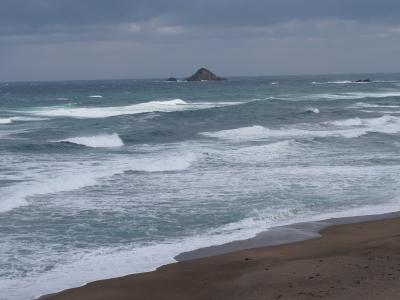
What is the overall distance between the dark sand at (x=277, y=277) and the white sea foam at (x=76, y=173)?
6495mm

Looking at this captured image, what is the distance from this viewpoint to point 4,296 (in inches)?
393

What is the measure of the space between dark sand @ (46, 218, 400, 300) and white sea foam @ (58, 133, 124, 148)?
58.6 feet

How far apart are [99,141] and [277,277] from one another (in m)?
20.9

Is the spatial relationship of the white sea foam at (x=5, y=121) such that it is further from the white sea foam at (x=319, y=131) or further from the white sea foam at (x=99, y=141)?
the white sea foam at (x=319, y=131)

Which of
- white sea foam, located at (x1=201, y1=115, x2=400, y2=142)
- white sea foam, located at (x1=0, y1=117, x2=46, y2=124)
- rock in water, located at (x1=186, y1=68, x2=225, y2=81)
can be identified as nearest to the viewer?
white sea foam, located at (x1=201, y1=115, x2=400, y2=142)

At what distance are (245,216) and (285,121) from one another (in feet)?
85.7

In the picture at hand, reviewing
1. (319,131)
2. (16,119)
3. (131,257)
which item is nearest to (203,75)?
(16,119)

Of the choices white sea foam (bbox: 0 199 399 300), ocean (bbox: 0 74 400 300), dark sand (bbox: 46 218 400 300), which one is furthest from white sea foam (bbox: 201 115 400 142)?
dark sand (bbox: 46 218 400 300)

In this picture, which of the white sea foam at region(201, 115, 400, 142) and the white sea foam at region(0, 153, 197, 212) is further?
the white sea foam at region(201, 115, 400, 142)

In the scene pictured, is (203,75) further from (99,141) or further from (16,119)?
(99,141)

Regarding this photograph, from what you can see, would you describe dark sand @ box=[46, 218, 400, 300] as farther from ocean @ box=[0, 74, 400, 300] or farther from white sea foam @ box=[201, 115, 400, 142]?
white sea foam @ box=[201, 115, 400, 142]

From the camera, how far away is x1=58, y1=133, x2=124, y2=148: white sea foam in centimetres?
2952

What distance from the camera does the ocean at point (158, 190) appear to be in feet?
40.5

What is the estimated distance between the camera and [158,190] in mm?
18484
